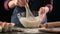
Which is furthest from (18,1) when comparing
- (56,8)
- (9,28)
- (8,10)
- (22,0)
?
(56,8)

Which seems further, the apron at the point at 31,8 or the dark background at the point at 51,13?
the dark background at the point at 51,13

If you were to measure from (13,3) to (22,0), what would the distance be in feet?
0.38

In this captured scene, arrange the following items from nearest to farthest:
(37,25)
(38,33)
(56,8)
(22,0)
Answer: (38,33), (37,25), (22,0), (56,8)

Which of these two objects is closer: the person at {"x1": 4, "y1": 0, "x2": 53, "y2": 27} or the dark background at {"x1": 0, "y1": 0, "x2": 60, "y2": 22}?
the person at {"x1": 4, "y1": 0, "x2": 53, "y2": 27}

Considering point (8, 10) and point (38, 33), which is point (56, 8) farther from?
point (38, 33)

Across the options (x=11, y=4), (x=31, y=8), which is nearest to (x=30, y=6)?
(x=31, y=8)

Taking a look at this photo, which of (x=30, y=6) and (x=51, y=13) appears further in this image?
(x=51, y=13)

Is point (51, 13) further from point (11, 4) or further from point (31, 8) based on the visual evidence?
point (11, 4)

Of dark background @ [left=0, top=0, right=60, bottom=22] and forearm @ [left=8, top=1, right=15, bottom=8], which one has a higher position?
forearm @ [left=8, top=1, right=15, bottom=8]

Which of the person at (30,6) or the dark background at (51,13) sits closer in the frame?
the person at (30,6)

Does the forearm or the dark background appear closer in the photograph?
the forearm

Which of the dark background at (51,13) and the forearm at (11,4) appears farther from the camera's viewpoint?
the dark background at (51,13)

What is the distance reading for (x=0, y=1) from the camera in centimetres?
115

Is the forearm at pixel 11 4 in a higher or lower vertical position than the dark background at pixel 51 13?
higher
